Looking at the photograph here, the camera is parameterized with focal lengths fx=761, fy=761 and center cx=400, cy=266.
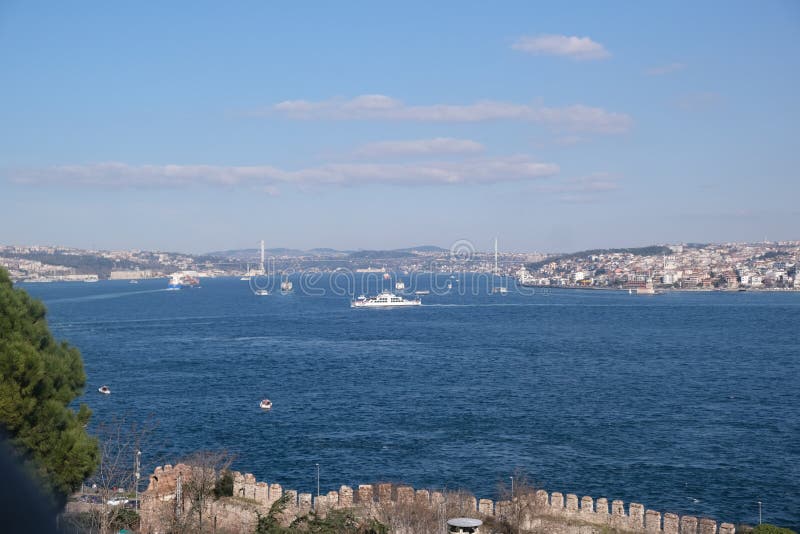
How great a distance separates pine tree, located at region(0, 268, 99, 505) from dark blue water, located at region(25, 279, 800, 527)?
9519 mm

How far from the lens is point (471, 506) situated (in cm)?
1343

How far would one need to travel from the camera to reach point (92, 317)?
6781 centimetres

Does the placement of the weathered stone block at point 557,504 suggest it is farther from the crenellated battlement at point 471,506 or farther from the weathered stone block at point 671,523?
the weathered stone block at point 671,523

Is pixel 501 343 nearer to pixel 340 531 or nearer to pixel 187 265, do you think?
pixel 340 531

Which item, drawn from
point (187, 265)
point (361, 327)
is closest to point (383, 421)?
point (361, 327)

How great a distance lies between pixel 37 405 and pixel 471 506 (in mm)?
7548

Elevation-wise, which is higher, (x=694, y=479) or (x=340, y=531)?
(x=340, y=531)

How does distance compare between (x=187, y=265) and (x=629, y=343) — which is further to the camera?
(x=187, y=265)

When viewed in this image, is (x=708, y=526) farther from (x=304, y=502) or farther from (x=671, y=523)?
(x=304, y=502)

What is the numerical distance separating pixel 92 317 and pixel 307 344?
29066 mm

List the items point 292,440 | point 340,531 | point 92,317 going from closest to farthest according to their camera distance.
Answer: point 340,531 → point 292,440 → point 92,317

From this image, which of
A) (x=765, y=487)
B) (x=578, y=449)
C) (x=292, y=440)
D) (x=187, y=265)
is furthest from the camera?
(x=187, y=265)

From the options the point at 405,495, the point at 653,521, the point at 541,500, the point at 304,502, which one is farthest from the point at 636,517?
the point at 304,502

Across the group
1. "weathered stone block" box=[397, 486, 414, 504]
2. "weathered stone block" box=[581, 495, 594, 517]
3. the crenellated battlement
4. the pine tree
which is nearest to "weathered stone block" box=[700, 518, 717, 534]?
the crenellated battlement
